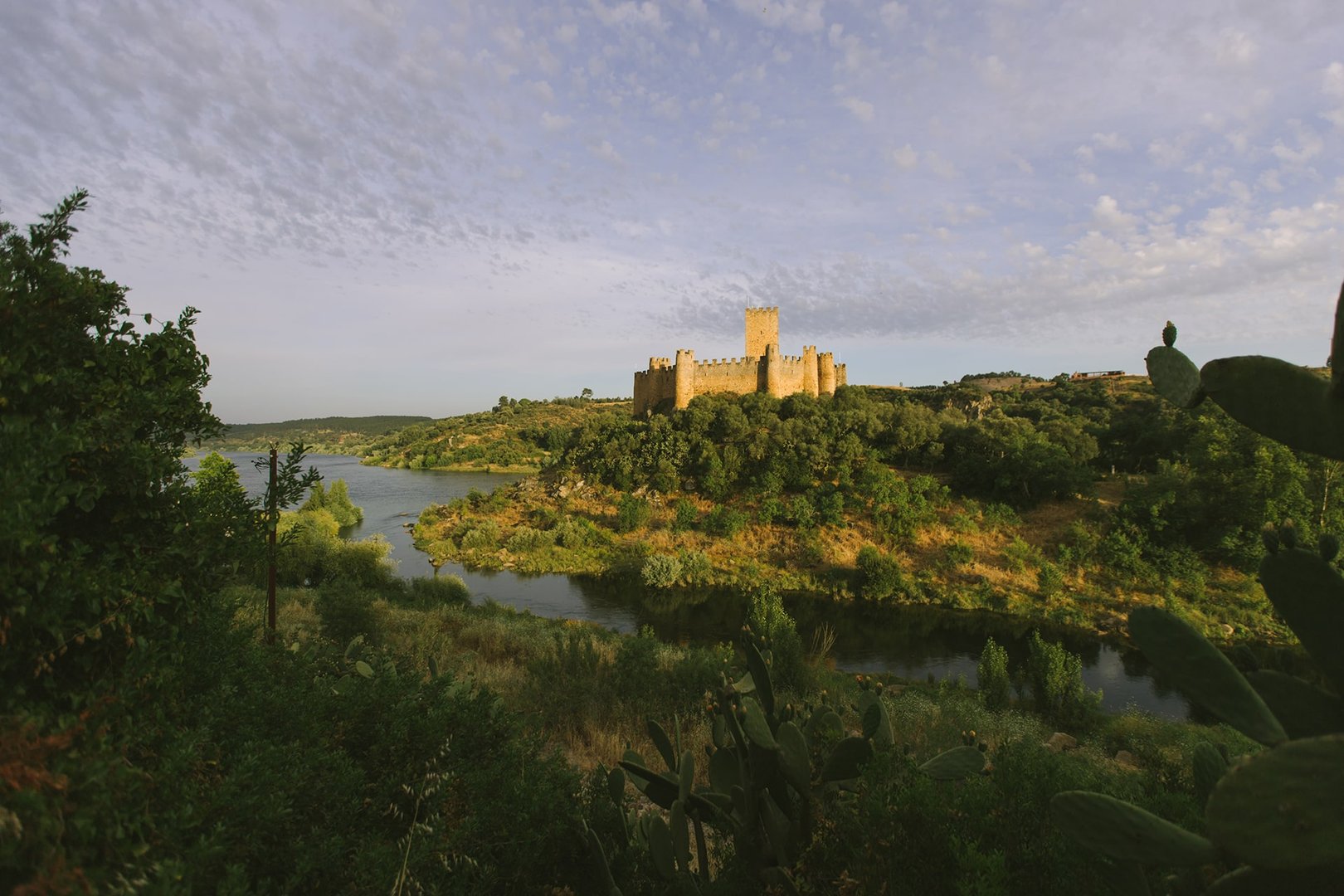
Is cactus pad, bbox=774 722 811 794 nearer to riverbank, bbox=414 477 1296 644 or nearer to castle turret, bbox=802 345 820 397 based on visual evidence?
riverbank, bbox=414 477 1296 644

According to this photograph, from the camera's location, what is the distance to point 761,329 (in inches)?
1241

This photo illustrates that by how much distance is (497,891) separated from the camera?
2559 mm

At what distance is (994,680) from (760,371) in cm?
2274

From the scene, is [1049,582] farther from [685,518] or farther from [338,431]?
[338,431]

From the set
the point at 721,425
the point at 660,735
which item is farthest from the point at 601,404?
the point at 660,735

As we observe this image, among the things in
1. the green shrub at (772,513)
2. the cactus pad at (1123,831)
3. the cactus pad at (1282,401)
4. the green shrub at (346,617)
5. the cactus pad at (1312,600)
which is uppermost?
the cactus pad at (1282,401)

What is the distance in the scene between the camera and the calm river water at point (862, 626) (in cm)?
1343

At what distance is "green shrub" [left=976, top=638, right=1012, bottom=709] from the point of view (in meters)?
9.81

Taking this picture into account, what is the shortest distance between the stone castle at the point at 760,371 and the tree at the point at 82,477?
29366mm

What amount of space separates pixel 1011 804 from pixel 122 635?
10.3 ft

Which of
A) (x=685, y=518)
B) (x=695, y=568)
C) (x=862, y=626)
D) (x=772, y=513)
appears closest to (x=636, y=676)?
(x=862, y=626)

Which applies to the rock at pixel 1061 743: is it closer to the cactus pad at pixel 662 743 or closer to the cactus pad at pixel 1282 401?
the cactus pad at pixel 662 743

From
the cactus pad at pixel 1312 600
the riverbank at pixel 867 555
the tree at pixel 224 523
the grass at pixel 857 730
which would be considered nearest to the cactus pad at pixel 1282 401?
the cactus pad at pixel 1312 600

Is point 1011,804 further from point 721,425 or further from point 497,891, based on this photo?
point 721,425
